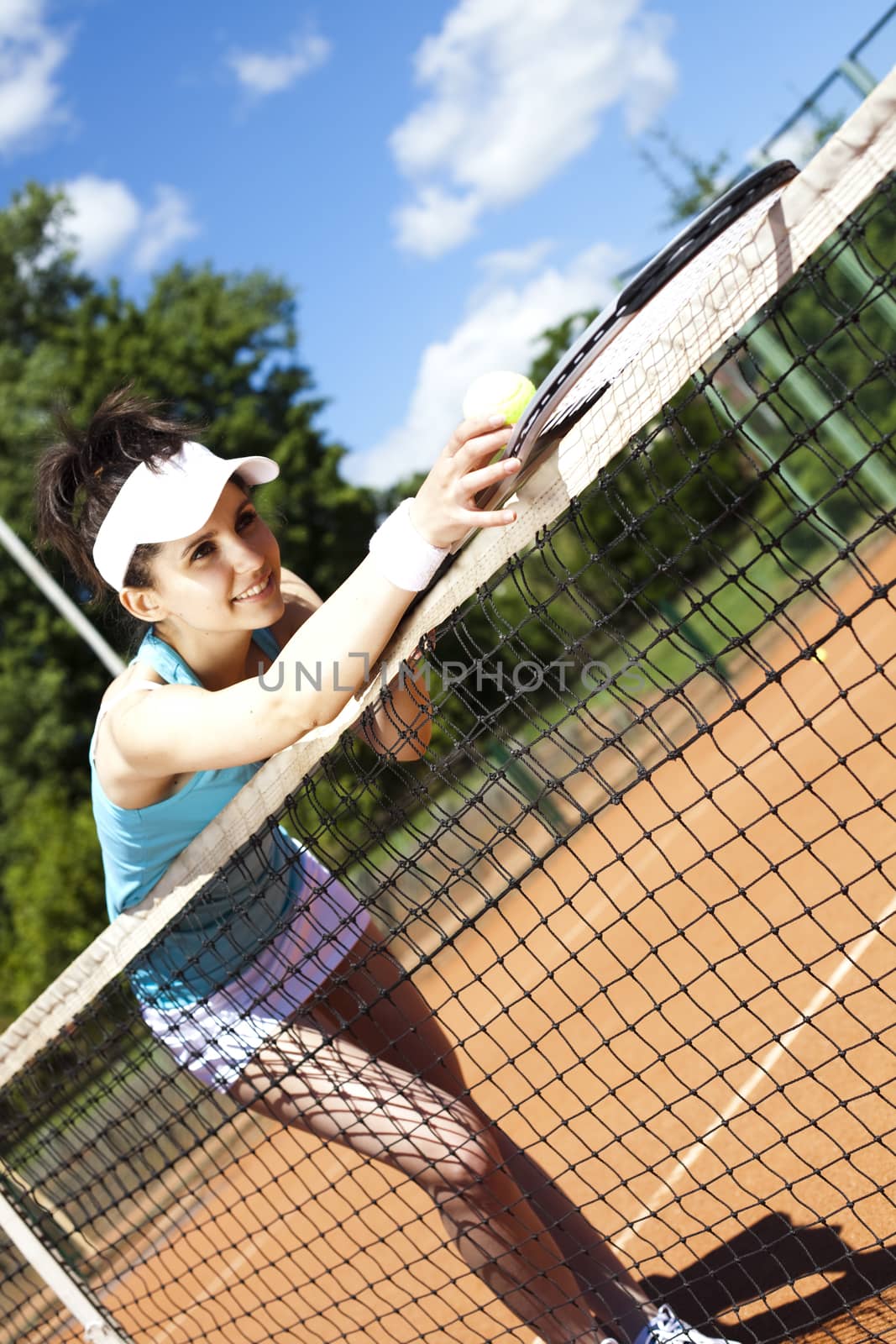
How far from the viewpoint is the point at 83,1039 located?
10.0 feet

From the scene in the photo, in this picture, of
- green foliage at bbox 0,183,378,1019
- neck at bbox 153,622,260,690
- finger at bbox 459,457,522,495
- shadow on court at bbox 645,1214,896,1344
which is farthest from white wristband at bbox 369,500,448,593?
green foliage at bbox 0,183,378,1019

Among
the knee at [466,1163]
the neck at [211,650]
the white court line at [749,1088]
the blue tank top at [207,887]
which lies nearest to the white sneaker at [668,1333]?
the knee at [466,1163]

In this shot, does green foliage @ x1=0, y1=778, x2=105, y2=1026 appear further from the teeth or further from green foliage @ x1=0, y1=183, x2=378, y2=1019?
the teeth

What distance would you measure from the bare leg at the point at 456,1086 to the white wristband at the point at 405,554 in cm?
95

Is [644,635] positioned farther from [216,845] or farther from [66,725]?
[216,845]

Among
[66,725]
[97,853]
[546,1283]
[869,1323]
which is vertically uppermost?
[66,725]

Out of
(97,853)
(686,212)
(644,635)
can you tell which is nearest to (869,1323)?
(97,853)

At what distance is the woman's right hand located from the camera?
172cm

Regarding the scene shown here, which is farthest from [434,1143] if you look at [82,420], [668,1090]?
[82,420]

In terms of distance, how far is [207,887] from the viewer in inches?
94.0

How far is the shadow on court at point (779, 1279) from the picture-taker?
274 centimetres

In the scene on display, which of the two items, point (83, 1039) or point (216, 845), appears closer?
point (216, 845)

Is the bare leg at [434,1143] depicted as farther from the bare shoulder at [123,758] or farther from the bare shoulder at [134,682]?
the bare shoulder at [134,682]

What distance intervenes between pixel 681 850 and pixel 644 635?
5.39 metres
